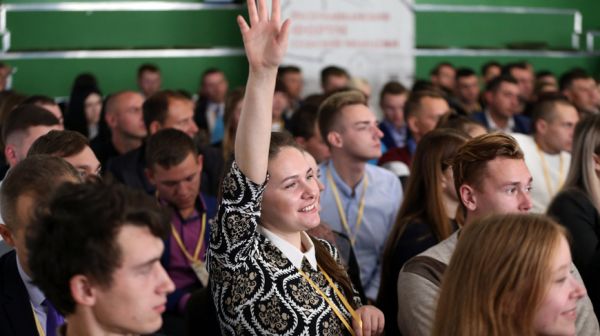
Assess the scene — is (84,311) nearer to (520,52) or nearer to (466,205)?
(466,205)

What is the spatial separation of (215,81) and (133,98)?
3.17 m

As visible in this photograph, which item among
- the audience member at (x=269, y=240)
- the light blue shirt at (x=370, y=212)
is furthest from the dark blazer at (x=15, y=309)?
the light blue shirt at (x=370, y=212)

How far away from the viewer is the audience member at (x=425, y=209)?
12.1ft

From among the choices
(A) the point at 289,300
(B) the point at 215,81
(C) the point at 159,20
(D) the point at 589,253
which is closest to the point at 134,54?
(C) the point at 159,20

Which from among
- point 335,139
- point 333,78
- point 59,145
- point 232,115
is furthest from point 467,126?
point 333,78

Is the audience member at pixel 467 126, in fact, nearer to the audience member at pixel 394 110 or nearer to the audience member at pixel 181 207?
the audience member at pixel 181 207

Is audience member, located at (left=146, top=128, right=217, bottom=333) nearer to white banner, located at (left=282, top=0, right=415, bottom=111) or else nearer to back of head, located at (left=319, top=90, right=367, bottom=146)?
back of head, located at (left=319, top=90, right=367, bottom=146)

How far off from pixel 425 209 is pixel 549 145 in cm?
239

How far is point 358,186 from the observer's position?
16.0 feet

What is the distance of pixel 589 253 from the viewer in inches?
157

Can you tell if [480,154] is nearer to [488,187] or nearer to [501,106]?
[488,187]

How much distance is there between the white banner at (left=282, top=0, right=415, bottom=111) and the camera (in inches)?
406

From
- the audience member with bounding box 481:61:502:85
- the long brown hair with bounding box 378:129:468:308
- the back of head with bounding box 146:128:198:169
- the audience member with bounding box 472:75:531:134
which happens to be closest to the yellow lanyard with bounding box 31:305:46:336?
the long brown hair with bounding box 378:129:468:308

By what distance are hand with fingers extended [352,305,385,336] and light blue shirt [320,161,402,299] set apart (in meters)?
1.66
